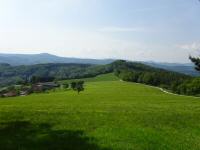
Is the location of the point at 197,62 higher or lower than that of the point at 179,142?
higher

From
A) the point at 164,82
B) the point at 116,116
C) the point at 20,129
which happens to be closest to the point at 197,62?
the point at 116,116

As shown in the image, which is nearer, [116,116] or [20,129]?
[20,129]

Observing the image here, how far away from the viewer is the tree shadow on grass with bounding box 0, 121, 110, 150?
15000 mm

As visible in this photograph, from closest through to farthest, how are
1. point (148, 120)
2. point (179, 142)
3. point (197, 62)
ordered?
point (179, 142)
point (148, 120)
point (197, 62)

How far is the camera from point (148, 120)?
23.6m

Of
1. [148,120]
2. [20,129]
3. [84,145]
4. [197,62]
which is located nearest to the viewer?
[84,145]

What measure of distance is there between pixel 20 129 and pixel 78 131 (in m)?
3.41

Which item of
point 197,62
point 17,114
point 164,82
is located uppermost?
point 197,62

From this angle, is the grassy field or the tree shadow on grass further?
the grassy field

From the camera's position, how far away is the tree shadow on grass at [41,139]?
15.0 meters

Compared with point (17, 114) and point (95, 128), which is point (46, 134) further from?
point (17, 114)

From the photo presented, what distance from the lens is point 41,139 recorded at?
16.7 meters

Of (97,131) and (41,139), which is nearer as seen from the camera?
(41,139)

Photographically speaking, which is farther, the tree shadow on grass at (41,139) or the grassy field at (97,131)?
the grassy field at (97,131)
